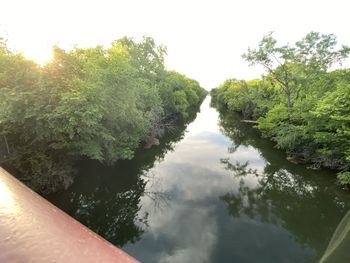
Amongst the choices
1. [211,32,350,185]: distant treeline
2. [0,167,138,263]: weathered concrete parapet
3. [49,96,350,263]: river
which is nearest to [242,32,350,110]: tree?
[211,32,350,185]: distant treeline

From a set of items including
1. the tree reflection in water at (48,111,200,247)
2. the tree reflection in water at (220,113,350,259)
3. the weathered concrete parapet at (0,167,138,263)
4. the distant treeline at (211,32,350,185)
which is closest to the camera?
the weathered concrete parapet at (0,167,138,263)

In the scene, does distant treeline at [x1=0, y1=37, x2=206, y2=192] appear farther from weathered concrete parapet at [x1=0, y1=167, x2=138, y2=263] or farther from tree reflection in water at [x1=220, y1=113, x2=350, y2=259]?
weathered concrete parapet at [x1=0, y1=167, x2=138, y2=263]

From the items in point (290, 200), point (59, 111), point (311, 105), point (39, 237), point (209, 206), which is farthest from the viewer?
point (311, 105)

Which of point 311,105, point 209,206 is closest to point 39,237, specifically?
point 209,206

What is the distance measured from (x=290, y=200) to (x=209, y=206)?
4.69m

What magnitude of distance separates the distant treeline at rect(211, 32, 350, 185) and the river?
1569mm

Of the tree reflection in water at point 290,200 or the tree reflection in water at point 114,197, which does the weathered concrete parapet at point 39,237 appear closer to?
the tree reflection in water at point 114,197

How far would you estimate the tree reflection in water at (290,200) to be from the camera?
31.0 feet

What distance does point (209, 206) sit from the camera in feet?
36.2

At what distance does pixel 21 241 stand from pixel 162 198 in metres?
11.5

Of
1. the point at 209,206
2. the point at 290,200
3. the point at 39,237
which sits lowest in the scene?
the point at 209,206

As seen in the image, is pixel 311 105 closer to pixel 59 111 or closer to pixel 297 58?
pixel 297 58

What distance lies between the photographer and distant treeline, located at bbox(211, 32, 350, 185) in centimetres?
1204

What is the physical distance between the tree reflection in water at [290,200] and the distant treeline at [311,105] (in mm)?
1250
